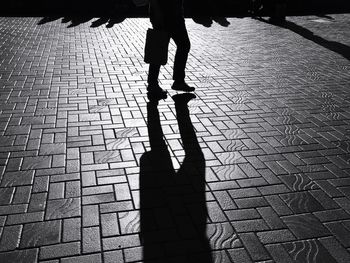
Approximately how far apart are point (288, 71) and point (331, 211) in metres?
5.05

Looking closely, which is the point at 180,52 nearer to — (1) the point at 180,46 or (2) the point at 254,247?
(1) the point at 180,46

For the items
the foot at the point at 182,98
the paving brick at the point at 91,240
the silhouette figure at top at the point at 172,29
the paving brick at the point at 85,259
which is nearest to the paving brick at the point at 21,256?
the paving brick at the point at 85,259

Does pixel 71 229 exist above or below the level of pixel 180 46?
below

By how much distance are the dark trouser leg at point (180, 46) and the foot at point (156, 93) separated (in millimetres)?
416

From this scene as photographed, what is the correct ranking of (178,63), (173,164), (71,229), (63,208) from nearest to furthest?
(71,229), (63,208), (173,164), (178,63)

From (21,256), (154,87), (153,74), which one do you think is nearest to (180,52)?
(153,74)

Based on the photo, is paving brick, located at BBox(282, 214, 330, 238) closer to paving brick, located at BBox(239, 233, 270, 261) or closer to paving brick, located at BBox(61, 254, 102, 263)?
paving brick, located at BBox(239, 233, 270, 261)

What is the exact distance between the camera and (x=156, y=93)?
6148mm

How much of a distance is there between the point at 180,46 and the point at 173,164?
268 centimetres

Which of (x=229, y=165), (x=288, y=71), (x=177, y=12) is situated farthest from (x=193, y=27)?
(x=229, y=165)

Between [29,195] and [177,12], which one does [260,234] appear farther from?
[177,12]

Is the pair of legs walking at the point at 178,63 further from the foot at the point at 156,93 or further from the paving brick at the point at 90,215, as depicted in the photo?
the paving brick at the point at 90,215

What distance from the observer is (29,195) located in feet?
11.6

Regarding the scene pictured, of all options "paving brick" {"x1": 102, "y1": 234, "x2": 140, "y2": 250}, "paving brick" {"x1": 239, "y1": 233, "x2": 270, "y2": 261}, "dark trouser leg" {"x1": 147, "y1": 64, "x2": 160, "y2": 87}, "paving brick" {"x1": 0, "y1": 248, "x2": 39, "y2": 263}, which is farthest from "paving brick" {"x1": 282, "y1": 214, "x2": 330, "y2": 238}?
"dark trouser leg" {"x1": 147, "y1": 64, "x2": 160, "y2": 87}
